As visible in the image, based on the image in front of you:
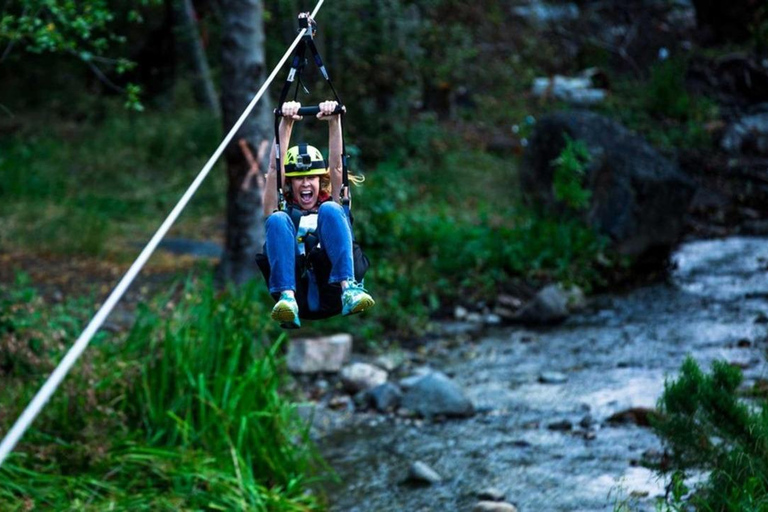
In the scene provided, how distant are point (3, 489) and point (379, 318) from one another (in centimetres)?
555

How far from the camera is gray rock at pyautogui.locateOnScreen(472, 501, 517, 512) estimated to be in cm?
755

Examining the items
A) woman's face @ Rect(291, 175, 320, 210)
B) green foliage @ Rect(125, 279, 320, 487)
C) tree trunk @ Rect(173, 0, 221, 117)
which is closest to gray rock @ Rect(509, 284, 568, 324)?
green foliage @ Rect(125, 279, 320, 487)

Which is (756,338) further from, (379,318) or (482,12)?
(482,12)

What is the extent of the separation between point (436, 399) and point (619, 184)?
206 inches

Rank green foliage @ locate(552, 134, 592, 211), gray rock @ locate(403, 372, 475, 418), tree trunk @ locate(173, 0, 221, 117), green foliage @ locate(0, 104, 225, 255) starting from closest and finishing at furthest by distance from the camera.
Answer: gray rock @ locate(403, 372, 475, 418)
green foliage @ locate(0, 104, 225, 255)
green foliage @ locate(552, 134, 592, 211)
tree trunk @ locate(173, 0, 221, 117)

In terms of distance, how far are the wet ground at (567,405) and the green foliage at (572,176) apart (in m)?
1.38

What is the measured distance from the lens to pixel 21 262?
12.0 meters

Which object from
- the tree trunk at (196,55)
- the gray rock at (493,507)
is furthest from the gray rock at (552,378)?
the tree trunk at (196,55)

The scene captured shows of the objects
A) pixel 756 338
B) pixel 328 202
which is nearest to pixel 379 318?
pixel 756 338

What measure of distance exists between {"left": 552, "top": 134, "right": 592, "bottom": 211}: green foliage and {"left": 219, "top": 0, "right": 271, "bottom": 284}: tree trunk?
446 cm

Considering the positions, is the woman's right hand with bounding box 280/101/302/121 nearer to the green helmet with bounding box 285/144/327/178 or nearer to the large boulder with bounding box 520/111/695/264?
the green helmet with bounding box 285/144/327/178

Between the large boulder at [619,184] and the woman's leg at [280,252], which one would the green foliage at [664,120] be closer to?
the large boulder at [619,184]

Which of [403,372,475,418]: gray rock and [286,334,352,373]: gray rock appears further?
[286,334,352,373]: gray rock

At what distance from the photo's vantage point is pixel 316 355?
1048 cm
